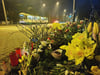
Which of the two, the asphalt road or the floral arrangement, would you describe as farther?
the asphalt road

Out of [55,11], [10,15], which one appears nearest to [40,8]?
[55,11]

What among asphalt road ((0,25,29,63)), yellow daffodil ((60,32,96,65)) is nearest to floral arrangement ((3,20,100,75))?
yellow daffodil ((60,32,96,65))

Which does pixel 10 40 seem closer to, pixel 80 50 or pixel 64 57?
pixel 64 57

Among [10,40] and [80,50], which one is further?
[10,40]

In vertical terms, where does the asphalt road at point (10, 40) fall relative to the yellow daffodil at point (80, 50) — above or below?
below

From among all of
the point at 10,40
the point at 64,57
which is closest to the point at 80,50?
the point at 64,57

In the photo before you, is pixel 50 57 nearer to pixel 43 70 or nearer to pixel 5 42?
pixel 43 70

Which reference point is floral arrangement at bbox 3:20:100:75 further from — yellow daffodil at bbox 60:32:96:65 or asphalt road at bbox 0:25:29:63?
asphalt road at bbox 0:25:29:63

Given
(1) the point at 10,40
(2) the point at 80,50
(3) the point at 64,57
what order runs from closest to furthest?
1. (2) the point at 80,50
2. (3) the point at 64,57
3. (1) the point at 10,40

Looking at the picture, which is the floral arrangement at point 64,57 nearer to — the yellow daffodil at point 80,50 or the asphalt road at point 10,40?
the yellow daffodil at point 80,50

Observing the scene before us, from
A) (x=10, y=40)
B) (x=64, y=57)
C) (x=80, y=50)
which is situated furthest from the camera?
(x=10, y=40)

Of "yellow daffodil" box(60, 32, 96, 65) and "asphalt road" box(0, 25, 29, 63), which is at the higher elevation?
"yellow daffodil" box(60, 32, 96, 65)

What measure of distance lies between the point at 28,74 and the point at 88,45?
0.38 meters

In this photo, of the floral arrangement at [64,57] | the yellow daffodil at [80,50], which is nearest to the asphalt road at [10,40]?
the floral arrangement at [64,57]
